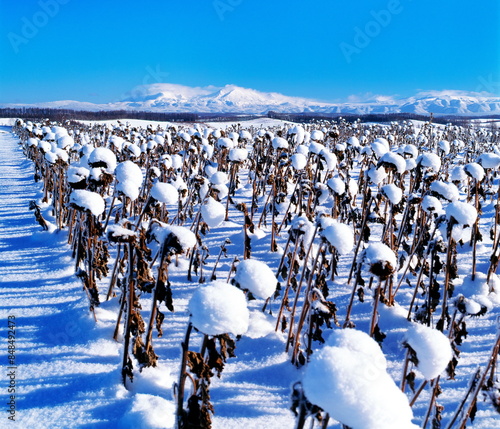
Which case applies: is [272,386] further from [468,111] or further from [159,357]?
[468,111]

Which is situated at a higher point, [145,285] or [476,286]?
[145,285]

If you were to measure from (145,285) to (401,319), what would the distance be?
107 inches

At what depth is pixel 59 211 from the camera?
612 centimetres

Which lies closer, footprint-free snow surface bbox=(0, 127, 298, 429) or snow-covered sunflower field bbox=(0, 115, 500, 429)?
A: snow-covered sunflower field bbox=(0, 115, 500, 429)

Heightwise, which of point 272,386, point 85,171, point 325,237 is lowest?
point 272,386

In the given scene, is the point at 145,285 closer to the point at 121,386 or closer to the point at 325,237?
the point at 121,386

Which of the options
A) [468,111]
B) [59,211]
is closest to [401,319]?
[59,211]

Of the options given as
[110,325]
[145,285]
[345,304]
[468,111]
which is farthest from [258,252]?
[468,111]

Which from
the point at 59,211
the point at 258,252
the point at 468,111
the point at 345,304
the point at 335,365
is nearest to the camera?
the point at 335,365

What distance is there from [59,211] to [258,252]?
11.4 ft

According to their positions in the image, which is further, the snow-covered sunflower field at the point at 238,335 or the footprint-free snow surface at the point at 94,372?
the footprint-free snow surface at the point at 94,372

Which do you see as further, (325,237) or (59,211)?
(59,211)

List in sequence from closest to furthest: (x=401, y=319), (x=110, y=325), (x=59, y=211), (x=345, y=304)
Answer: (x=110, y=325) < (x=401, y=319) < (x=345, y=304) < (x=59, y=211)

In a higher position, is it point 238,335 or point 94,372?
point 238,335
